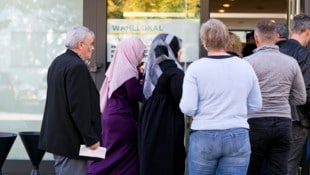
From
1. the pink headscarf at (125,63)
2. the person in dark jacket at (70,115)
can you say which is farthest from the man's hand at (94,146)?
the pink headscarf at (125,63)

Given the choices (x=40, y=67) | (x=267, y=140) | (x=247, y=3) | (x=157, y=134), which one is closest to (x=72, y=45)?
(x=157, y=134)

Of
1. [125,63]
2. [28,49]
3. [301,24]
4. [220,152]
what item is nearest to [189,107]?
[220,152]

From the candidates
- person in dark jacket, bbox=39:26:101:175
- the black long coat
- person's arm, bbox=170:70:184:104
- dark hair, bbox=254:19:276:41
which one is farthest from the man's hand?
dark hair, bbox=254:19:276:41

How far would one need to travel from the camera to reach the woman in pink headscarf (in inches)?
193

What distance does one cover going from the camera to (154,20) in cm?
618

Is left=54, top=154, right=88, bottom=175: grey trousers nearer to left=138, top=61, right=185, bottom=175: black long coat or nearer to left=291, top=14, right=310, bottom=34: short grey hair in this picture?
left=138, top=61, right=185, bottom=175: black long coat

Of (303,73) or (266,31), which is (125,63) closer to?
(266,31)

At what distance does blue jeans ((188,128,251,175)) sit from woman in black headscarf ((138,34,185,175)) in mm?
660

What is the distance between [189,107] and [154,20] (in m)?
2.56

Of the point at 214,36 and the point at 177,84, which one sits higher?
the point at 214,36

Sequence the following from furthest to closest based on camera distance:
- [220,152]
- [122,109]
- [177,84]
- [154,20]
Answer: [154,20] < [122,109] < [177,84] < [220,152]

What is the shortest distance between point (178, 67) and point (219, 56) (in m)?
0.64

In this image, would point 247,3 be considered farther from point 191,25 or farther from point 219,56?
point 219,56

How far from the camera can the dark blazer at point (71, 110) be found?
4.07 m
